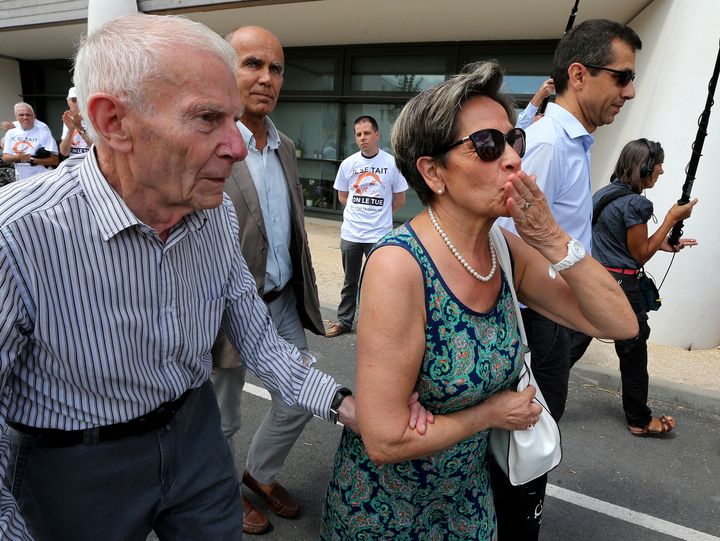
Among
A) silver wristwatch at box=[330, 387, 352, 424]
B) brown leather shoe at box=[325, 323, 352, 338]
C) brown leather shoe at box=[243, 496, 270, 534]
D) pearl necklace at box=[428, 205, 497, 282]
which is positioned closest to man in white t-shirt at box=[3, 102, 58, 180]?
brown leather shoe at box=[325, 323, 352, 338]

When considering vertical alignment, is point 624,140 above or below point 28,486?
above

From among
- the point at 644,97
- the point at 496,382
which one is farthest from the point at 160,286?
the point at 644,97

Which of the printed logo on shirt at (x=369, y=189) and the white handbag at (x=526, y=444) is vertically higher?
the printed logo on shirt at (x=369, y=189)

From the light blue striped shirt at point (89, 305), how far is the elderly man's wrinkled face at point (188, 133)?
0.39 feet

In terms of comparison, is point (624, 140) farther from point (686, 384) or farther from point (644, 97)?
point (686, 384)

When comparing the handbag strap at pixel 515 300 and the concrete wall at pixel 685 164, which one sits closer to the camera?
the handbag strap at pixel 515 300

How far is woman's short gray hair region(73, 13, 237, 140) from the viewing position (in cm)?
116

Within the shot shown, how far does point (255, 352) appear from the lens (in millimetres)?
1782

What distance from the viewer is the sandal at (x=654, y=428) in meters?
3.88

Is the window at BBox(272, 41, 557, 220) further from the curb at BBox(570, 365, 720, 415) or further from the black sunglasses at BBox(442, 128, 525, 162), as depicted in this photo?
the black sunglasses at BBox(442, 128, 525, 162)

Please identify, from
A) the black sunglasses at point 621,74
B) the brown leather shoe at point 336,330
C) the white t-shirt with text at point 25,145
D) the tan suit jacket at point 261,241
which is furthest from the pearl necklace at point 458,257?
the white t-shirt with text at point 25,145

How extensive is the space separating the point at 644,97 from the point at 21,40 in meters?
14.0

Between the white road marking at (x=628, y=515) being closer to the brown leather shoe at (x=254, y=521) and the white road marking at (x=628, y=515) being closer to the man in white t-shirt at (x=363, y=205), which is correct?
the brown leather shoe at (x=254, y=521)

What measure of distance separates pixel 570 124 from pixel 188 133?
6.36ft
